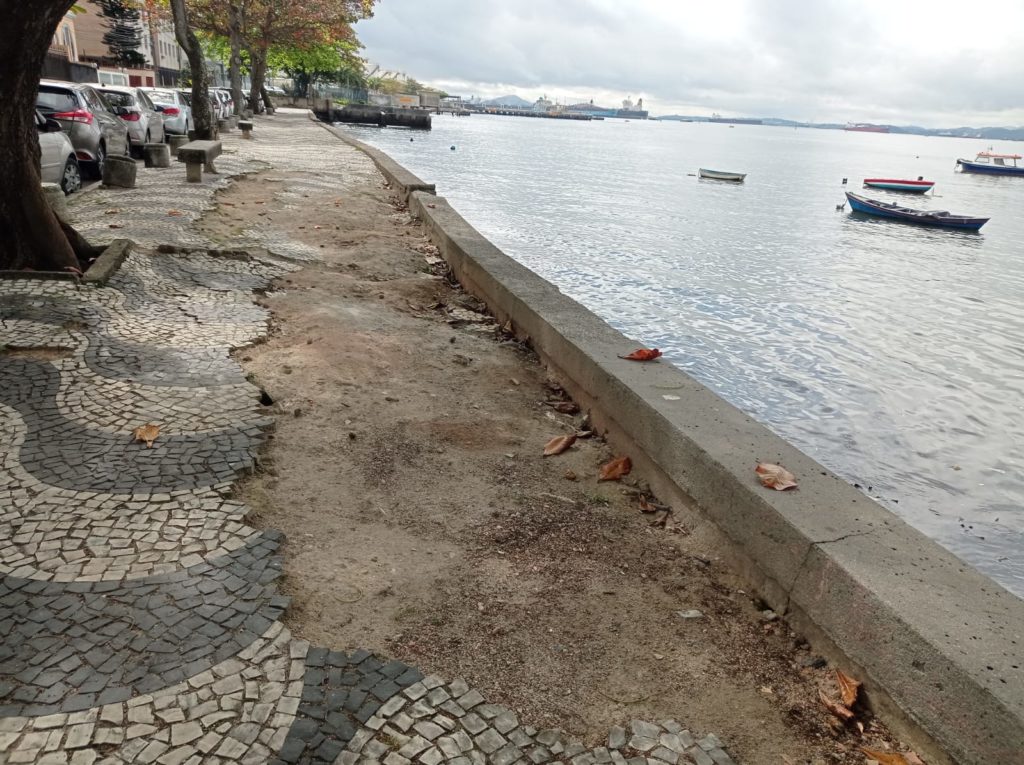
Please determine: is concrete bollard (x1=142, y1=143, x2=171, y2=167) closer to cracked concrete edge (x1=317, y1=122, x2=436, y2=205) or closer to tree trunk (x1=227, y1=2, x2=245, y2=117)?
cracked concrete edge (x1=317, y1=122, x2=436, y2=205)

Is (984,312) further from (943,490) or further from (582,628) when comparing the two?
(582,628)

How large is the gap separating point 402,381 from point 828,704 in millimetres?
3400

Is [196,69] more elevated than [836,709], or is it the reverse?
[196,69]

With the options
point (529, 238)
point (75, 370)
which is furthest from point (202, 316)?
point (529, 238)

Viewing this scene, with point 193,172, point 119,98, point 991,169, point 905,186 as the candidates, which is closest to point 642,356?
point 193,172

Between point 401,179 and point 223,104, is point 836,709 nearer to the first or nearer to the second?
point 401,179

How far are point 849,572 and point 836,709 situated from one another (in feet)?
1.48

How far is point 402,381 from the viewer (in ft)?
16.7

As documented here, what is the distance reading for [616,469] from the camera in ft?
13.1

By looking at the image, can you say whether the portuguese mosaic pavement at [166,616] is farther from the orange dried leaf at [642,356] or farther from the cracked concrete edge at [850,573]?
the orange dried leaf at [642,356]

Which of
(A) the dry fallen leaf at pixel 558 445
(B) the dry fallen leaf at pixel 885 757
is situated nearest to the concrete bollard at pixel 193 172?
(A) the dry fallen leaf at pixel 558 445

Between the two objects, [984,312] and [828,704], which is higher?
[828,704]

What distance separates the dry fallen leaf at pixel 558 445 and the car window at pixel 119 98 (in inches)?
701

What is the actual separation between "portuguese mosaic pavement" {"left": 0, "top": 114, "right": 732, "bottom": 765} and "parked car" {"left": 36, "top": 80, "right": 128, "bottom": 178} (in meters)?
10.1
